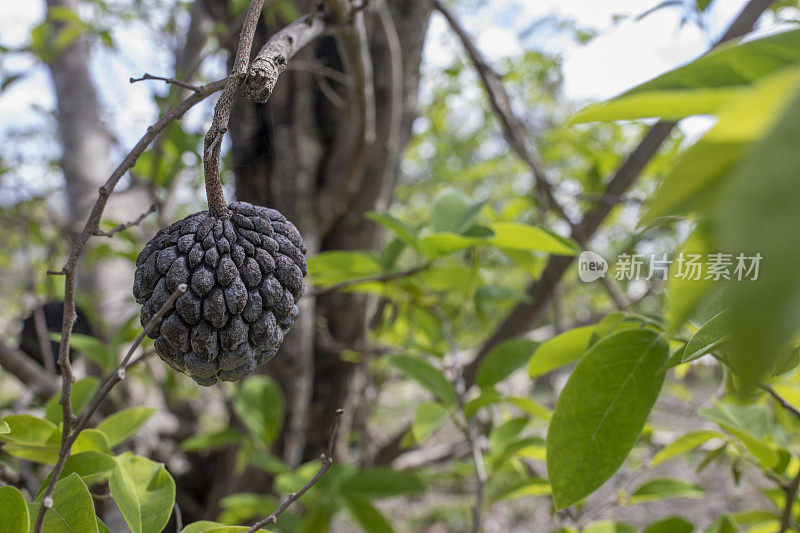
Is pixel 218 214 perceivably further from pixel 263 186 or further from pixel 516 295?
pixel 263 186

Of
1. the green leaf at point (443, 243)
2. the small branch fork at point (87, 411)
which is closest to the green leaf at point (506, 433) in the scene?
the green leaf at point (443, 243)

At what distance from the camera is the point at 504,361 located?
3.07ft

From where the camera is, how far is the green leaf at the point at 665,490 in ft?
3.18

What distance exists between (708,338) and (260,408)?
91 centimetres

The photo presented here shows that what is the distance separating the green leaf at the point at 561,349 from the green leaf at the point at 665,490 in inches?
18.3

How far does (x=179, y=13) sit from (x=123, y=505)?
264 centimetres

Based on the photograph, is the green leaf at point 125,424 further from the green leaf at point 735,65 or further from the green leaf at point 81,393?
the green leaf at point 735,65

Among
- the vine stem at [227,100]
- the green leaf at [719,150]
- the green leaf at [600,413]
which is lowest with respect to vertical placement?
the green leaf at [600,413]

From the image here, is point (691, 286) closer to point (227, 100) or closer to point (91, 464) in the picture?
point (227, 100)

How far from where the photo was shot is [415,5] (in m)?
1.57

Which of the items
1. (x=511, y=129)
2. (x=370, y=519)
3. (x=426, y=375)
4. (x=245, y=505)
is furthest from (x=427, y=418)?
(x=511, y=129)

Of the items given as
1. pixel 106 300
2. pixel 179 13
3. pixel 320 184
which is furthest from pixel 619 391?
pixel 179 13

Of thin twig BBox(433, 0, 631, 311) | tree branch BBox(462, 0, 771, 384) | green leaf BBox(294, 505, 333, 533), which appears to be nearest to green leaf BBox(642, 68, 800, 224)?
green leaf BBox(294, 505, 333, 533)

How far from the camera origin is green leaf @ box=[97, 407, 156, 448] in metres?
0.70
